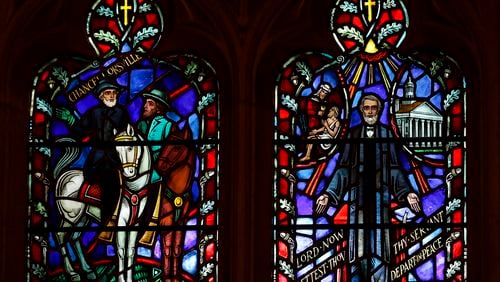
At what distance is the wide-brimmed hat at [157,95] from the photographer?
14.7 metres

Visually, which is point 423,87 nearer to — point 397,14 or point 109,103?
point 397,14

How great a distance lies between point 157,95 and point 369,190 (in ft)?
5.32

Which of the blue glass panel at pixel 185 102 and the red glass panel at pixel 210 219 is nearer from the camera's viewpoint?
the red glass panel at pixel 210 219

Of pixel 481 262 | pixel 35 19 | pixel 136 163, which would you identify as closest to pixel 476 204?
pixel 481 262

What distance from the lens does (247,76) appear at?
14.4 meters

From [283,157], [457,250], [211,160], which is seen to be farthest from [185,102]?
[457,250]

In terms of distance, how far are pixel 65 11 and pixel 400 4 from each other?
2324 mm

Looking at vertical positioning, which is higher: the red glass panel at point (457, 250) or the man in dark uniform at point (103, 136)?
the man in dark uniform at point (103, 136)

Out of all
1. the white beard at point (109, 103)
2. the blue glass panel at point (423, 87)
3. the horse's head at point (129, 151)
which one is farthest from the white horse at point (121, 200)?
the blue glass panel at point (423, 87)

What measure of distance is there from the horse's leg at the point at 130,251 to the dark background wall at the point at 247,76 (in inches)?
24.3

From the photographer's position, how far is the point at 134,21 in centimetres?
1495

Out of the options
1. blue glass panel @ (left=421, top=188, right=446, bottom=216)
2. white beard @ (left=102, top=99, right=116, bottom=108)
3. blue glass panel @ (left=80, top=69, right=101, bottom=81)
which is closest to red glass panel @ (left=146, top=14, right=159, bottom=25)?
blue glass panel @ (left=80, top=69, right=101, bottom=81)

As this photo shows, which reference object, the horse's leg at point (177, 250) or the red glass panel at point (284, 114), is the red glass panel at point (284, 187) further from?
the horse's leg at point (177, 250)

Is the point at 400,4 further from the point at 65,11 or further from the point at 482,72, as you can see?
the point at 65,11
